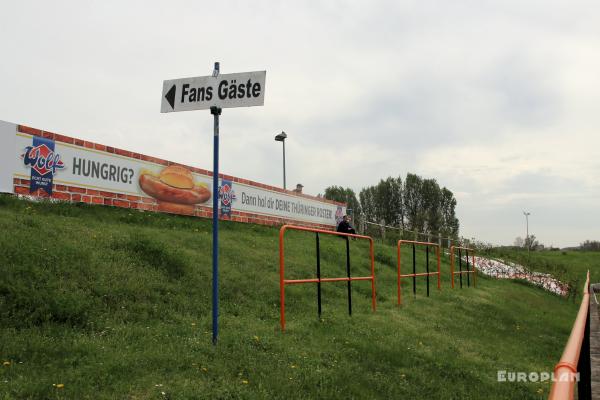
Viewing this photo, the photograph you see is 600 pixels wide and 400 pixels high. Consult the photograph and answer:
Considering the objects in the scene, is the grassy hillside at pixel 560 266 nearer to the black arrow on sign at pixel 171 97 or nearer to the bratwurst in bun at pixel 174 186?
the bratwurst in bun at pixel 174 186

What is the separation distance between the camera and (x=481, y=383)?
571 cm

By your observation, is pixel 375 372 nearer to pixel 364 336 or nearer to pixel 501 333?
pixel 364 336

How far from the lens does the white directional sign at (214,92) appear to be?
521cm

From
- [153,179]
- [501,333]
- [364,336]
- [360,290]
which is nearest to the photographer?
[364,336]

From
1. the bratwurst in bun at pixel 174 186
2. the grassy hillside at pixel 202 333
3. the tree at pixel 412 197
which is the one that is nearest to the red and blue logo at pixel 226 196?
the bratwurst in bun at pixel 174 186

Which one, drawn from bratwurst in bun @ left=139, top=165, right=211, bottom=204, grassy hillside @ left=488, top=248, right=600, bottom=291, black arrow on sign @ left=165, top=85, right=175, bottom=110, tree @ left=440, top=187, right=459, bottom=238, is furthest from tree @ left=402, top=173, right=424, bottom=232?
black arrow on sign @ left=165, top=85, right=175, bottom=110

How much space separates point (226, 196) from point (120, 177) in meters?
4.76

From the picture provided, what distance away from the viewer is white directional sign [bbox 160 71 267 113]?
17.1 ft

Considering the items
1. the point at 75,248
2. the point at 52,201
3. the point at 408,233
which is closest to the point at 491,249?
the point at 408,233

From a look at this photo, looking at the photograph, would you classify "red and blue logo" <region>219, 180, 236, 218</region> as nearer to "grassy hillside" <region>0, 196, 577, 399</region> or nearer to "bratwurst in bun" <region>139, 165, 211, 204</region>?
"bratwurst in bun" <region>139, 165, 211, 204</region>

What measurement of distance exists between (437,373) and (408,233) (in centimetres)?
2693

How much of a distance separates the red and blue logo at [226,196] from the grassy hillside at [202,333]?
6914 mm

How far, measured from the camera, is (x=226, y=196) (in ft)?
61.0

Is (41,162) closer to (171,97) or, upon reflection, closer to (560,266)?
(171,97)
